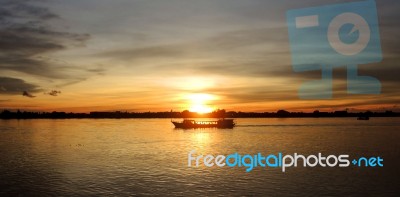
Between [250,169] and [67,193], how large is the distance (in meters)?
20.8

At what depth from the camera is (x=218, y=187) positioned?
3553cm

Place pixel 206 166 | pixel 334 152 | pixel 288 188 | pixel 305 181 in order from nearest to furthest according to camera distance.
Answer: pixel 288 188, pixel 305 181, pixel 206 166, pixel 334 152

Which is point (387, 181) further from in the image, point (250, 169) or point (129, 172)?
point (129, 172)

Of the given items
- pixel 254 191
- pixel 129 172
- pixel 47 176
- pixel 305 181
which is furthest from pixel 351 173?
pixel 47 176

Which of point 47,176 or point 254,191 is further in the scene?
point 47,176

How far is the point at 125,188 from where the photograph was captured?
115 feet

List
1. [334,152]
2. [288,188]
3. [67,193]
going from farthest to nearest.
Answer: [334,152] < [288,188] < [67,193]

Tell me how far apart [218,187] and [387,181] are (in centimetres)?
1699

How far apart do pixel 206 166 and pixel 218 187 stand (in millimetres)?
13034

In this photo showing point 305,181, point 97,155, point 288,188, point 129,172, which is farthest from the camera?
point 97,155

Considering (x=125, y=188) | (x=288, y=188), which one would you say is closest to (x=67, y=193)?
(x=125, y=188)

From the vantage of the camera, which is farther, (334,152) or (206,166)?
(334,152)

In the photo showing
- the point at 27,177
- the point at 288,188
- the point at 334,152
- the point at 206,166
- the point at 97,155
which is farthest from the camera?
the point at 334,152

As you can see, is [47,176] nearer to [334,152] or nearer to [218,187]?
[218,187]
